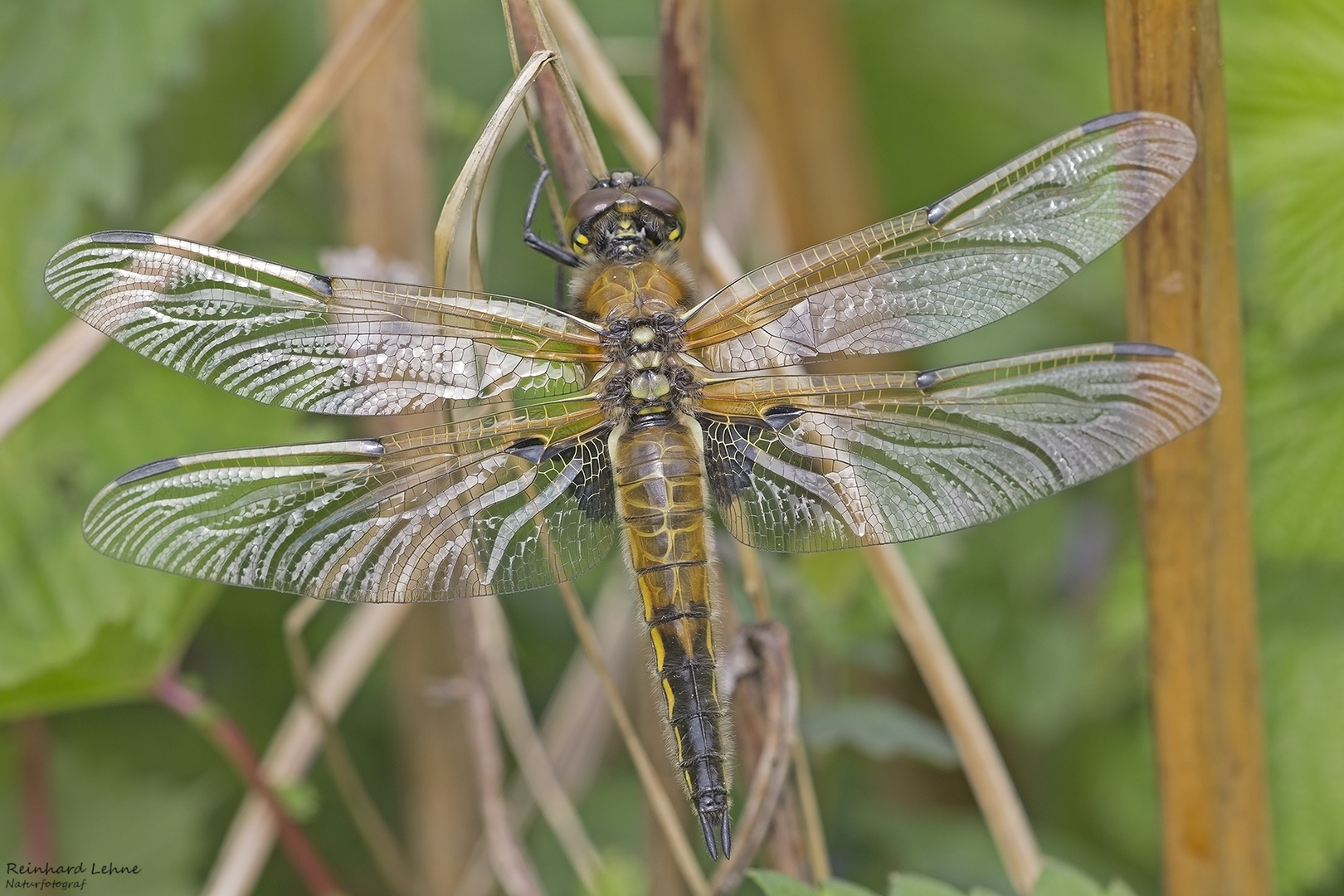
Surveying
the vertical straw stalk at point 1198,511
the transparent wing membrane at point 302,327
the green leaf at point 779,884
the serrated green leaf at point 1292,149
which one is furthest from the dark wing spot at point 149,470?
the serrated green leaf at point 1292,149

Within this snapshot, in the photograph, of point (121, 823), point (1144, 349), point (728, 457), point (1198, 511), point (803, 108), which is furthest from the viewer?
point (803, 108)

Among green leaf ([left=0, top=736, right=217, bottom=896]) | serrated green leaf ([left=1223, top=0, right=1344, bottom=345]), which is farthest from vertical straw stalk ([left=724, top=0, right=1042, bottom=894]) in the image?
green leaf ([left=0, top=736, right=217, bottom=896])

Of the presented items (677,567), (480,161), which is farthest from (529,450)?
(480,161)

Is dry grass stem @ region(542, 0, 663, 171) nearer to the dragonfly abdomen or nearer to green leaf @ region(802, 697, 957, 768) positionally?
the dragonfly abdomen

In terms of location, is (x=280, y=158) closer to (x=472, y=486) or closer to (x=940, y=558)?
(x=472, y=486)

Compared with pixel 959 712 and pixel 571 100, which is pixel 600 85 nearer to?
pixel 571 100

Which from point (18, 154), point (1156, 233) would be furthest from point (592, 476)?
point (18, 154)

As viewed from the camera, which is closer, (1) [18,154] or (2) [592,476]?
(2) [592,476]
